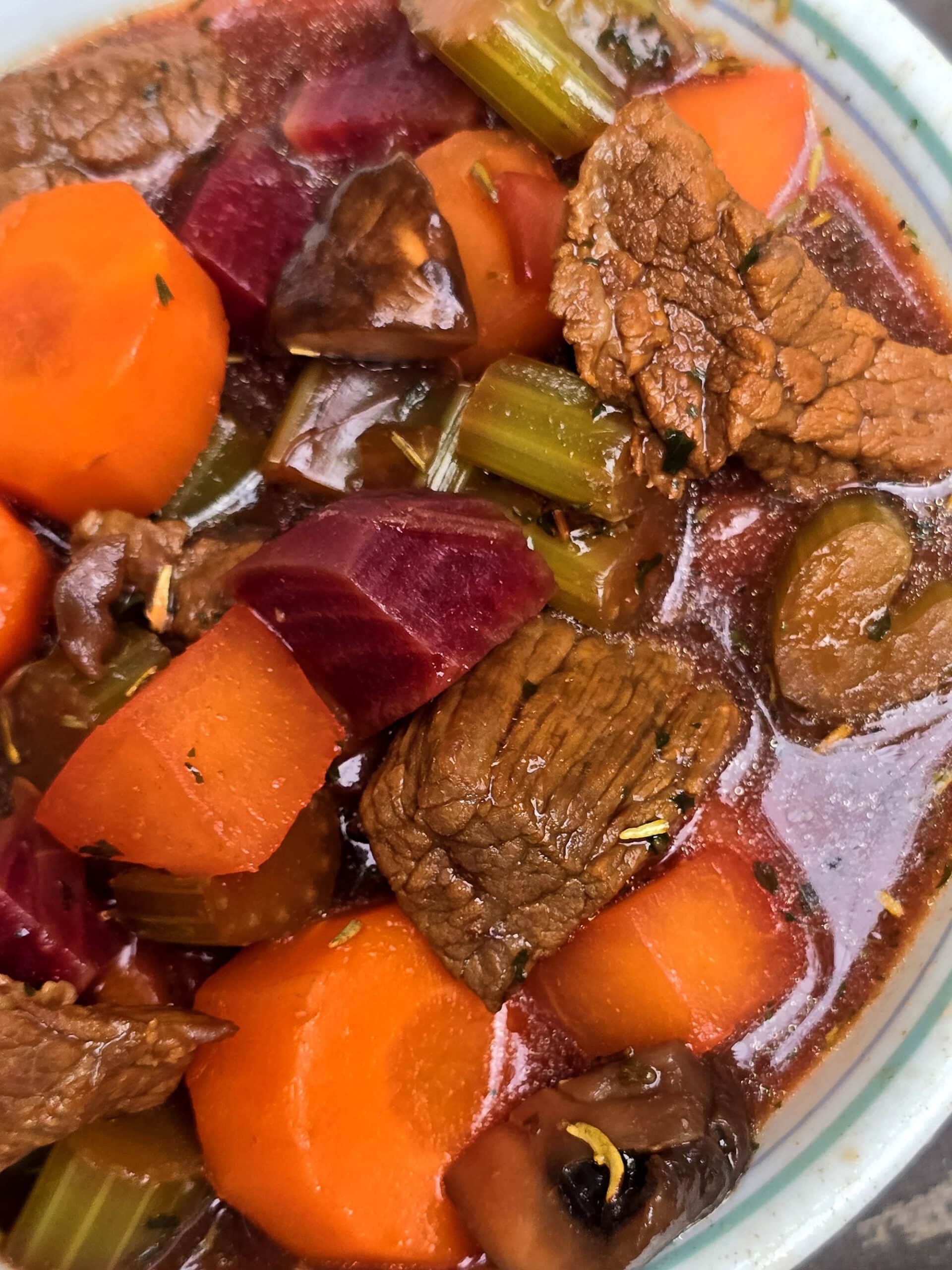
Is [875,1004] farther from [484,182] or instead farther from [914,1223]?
[484,182]

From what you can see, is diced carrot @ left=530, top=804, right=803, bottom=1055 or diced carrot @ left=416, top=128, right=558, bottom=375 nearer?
diced carrot @ left=530, top=804, right=803, bottom=1055

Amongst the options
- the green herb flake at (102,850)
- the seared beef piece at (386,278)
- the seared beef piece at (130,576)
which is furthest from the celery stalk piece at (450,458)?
the green herb flake at (102,850)

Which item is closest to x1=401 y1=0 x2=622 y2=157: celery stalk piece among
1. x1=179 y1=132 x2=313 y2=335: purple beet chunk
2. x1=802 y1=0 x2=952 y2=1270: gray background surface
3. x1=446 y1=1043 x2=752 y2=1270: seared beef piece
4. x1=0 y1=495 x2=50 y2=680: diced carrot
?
x1=179 y1=132 x2=313 y2=335: purple beet chunk

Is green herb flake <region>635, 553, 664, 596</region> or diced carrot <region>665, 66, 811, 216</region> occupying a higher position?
diced carrot <region>665, 66, 811, 216</region>

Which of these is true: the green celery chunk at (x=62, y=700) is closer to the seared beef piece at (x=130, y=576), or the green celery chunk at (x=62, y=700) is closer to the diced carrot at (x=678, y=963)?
the seared beef piece at (x=130, y=576)

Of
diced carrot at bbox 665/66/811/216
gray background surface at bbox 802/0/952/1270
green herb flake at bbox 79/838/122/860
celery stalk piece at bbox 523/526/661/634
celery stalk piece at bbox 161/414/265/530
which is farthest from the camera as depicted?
gray background surface at bbox 802/0/952/1270

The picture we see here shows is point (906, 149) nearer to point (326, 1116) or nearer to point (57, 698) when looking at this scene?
point (57, 698)

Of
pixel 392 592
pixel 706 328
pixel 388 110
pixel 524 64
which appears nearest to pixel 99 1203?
pixel 392 592

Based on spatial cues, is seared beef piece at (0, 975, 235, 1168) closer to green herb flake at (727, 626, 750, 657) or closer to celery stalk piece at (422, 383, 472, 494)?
celery stalk piece at (422, 383, 472, 494)
